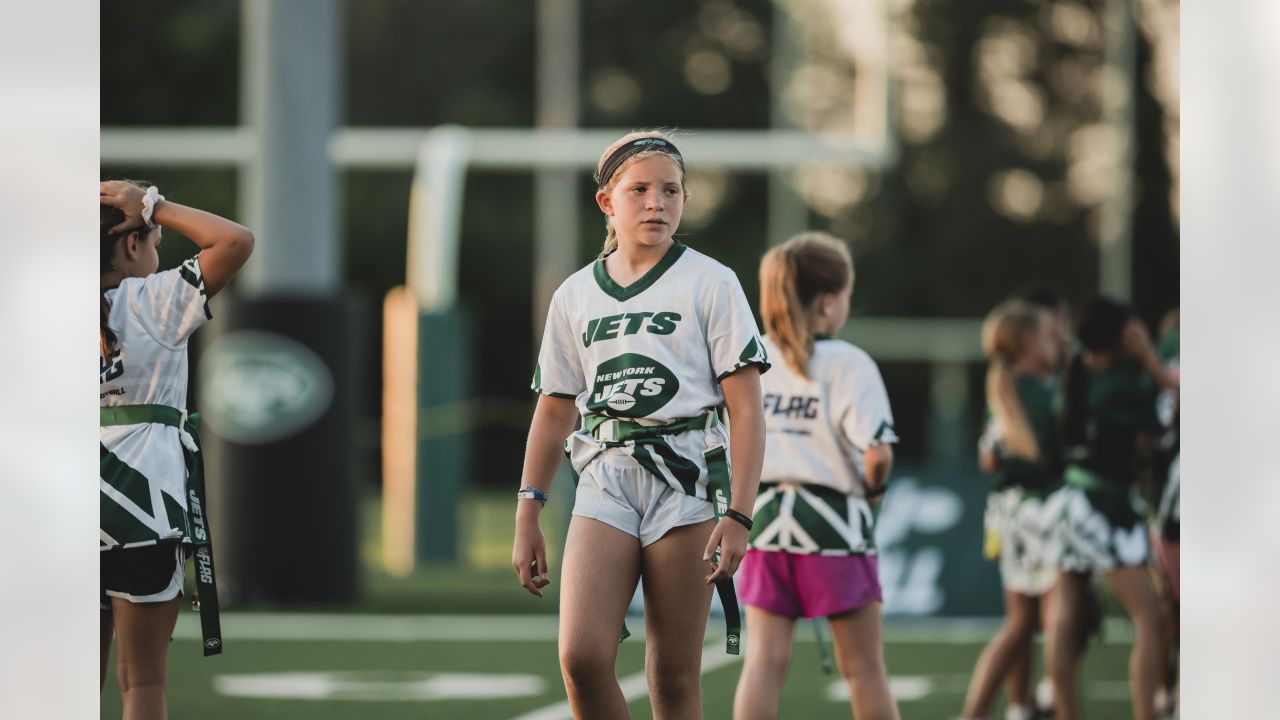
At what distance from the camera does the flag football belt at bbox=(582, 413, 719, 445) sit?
4.47 meters

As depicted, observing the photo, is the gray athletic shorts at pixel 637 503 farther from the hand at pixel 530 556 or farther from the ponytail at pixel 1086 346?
the ponytail at pixel 1086 346

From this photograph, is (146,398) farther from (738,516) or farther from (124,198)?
(738,516)

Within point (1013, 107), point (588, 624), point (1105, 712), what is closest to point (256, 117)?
point (1105, 712)

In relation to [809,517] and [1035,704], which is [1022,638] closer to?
[1035,704]

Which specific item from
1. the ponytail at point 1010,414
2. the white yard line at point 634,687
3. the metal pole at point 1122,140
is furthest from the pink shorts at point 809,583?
the metal pole at point 1122,140

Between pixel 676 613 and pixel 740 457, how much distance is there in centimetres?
41

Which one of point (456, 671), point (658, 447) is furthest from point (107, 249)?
point (456, 671)

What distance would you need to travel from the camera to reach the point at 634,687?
337 inches

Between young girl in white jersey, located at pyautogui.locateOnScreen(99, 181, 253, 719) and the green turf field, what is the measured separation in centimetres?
273

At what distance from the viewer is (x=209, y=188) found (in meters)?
38.0

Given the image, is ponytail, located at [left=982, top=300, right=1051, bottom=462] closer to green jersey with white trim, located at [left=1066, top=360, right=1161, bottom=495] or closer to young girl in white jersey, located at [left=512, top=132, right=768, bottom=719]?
green jersey with white trim, located at [left=1066, top=360, right=1161, bottom=495]

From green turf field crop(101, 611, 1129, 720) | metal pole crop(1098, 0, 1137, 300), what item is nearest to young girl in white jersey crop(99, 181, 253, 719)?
green turf field crop(101, 611, 1129, 720)

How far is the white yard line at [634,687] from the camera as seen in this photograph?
24.6 feet

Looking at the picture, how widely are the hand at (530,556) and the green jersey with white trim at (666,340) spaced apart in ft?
1.05
